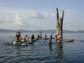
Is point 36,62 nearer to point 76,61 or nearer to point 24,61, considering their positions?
point 24,61

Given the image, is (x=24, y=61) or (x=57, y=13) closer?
(x=24, y=61)

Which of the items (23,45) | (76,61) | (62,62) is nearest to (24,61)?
(62,62)

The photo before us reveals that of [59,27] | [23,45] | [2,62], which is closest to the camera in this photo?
[2,62]

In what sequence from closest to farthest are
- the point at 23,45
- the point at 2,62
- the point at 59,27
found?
the point at 2,62, the point at 23,45, the point at 59,27

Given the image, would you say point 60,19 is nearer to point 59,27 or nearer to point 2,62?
point 59,27

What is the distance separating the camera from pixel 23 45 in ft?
162

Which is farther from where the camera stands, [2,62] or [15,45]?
[15,45]

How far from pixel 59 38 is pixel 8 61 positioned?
30.8m

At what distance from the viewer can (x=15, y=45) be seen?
164 ft

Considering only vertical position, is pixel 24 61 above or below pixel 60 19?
below

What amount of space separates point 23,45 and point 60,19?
14706 mm

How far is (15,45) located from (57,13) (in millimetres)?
16132

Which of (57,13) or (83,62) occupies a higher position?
(57,13)

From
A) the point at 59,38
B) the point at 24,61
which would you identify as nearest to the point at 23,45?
the point at 59,38
